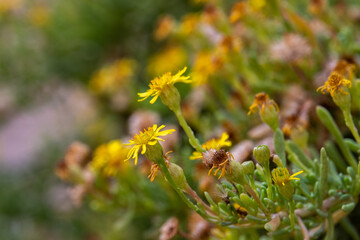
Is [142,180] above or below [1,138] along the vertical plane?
below

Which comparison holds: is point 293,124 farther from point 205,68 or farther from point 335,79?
point 205,68

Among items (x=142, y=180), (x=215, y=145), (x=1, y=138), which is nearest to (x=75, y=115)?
(x=1, y=138)

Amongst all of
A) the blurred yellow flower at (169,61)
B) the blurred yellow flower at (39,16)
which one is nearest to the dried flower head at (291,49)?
the blurred yellow flower at (169,61)

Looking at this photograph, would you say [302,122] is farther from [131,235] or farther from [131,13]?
[131,13]

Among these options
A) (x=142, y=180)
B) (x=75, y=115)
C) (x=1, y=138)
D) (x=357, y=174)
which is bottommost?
(x=357, y=174)

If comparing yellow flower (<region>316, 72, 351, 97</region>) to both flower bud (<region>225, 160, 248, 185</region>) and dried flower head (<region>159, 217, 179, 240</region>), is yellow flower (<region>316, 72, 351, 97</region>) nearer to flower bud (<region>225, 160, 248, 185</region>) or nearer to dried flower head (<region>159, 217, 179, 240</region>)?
flower bud (<region>225, 160, 248, 185</region>)

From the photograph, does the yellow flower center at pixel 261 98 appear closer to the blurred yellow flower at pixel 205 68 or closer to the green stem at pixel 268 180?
the green stem at pixel 268 180
